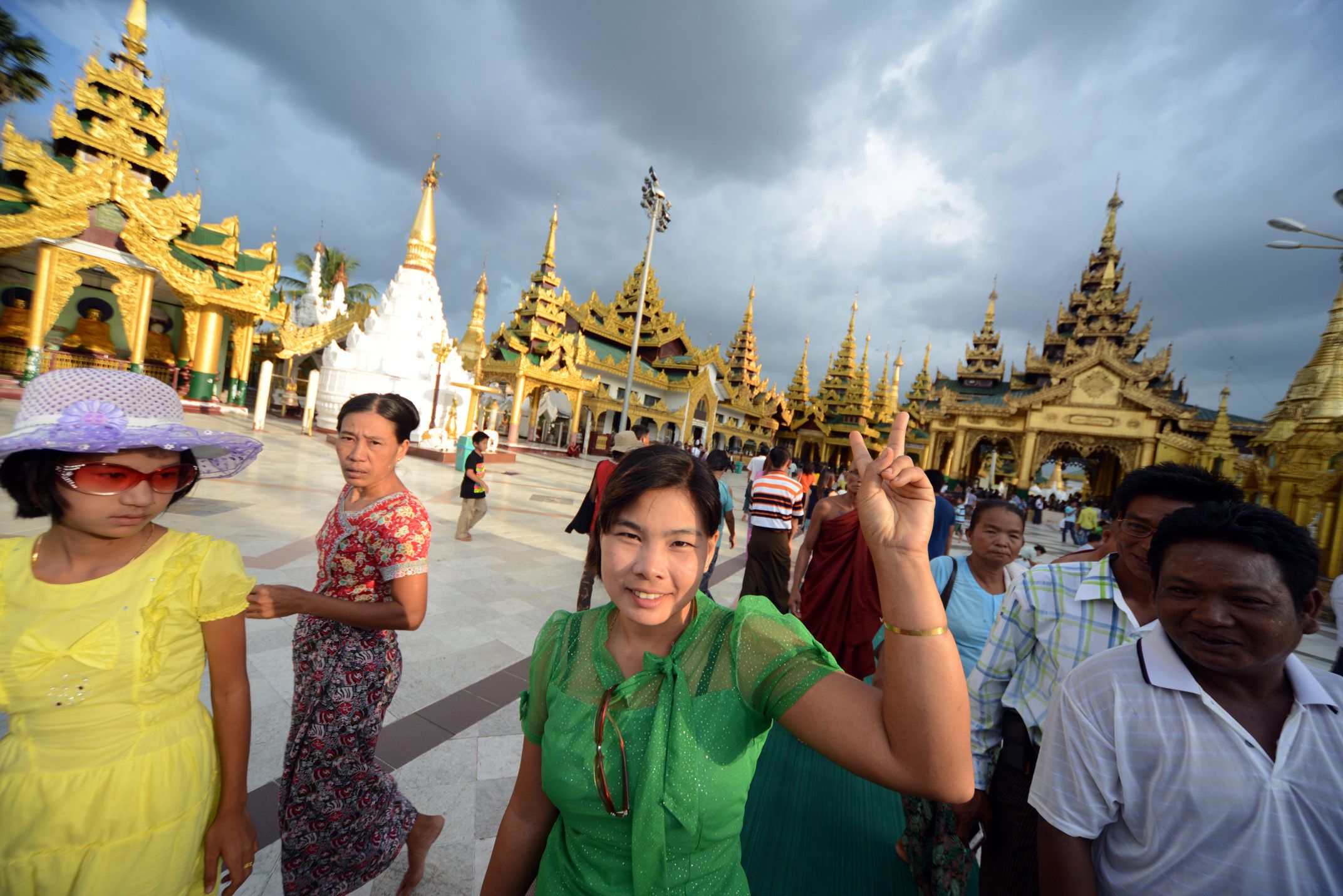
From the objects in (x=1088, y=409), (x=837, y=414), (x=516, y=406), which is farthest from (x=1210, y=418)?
(x=516, y=406)

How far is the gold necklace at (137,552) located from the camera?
3.78 feet

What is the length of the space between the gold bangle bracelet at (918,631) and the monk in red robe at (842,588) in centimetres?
270

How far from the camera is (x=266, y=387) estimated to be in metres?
14.4

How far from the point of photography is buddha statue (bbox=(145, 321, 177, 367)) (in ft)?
62.0

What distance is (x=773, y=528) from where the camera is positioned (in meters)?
4.41

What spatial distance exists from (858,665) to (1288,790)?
2.64 meters

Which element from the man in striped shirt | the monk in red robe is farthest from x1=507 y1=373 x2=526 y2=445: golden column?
the monk in red robe

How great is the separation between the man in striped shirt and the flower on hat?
3.81m

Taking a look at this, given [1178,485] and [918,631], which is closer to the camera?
[918,631]

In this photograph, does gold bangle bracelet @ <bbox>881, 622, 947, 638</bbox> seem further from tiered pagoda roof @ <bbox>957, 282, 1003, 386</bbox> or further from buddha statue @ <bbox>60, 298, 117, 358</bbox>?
tiered pagoda roof @ <bbox>957, 282, 1003, 386</bbox>

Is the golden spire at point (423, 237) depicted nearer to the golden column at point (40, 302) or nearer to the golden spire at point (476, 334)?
the golden spire at point (476, 334)

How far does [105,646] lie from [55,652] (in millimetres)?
76

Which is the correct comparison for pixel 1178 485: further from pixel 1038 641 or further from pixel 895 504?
pixel 895 504

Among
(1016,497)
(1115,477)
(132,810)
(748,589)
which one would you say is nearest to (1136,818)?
(132,810)
